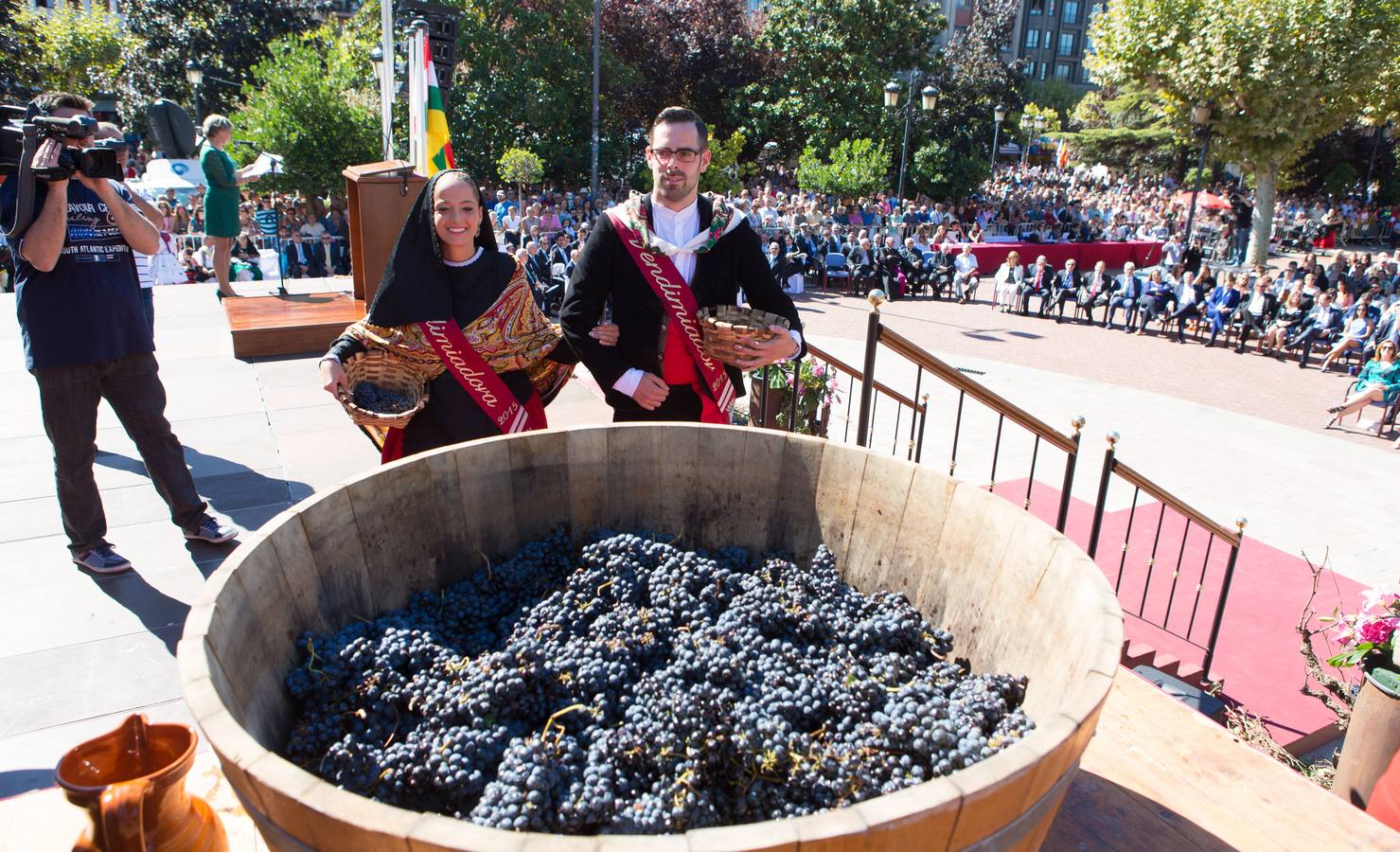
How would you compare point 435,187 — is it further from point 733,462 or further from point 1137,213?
point 1137,213

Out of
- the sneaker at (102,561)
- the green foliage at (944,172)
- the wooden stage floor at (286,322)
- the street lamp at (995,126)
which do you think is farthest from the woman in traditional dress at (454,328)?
the street lamp at (995,126)

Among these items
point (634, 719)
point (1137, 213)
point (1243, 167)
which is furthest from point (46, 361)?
point (1137, 213)

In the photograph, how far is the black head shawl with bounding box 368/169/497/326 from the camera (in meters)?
2.88

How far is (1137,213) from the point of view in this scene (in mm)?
29531

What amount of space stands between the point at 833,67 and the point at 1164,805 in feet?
100

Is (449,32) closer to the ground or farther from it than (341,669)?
farther from it

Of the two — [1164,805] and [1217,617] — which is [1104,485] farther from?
[1164,805]

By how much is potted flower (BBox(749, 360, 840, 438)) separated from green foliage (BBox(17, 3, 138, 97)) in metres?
24.0

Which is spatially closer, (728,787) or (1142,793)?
(728,787)

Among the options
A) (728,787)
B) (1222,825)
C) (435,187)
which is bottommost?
(1222,825)

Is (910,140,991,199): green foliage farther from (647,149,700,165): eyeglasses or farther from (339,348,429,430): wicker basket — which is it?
(339,348,429,430): wicker basket

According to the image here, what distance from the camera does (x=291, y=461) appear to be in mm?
4762

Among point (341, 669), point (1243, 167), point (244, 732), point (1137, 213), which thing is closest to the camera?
point (244, 732)

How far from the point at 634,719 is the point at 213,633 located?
0.74m
